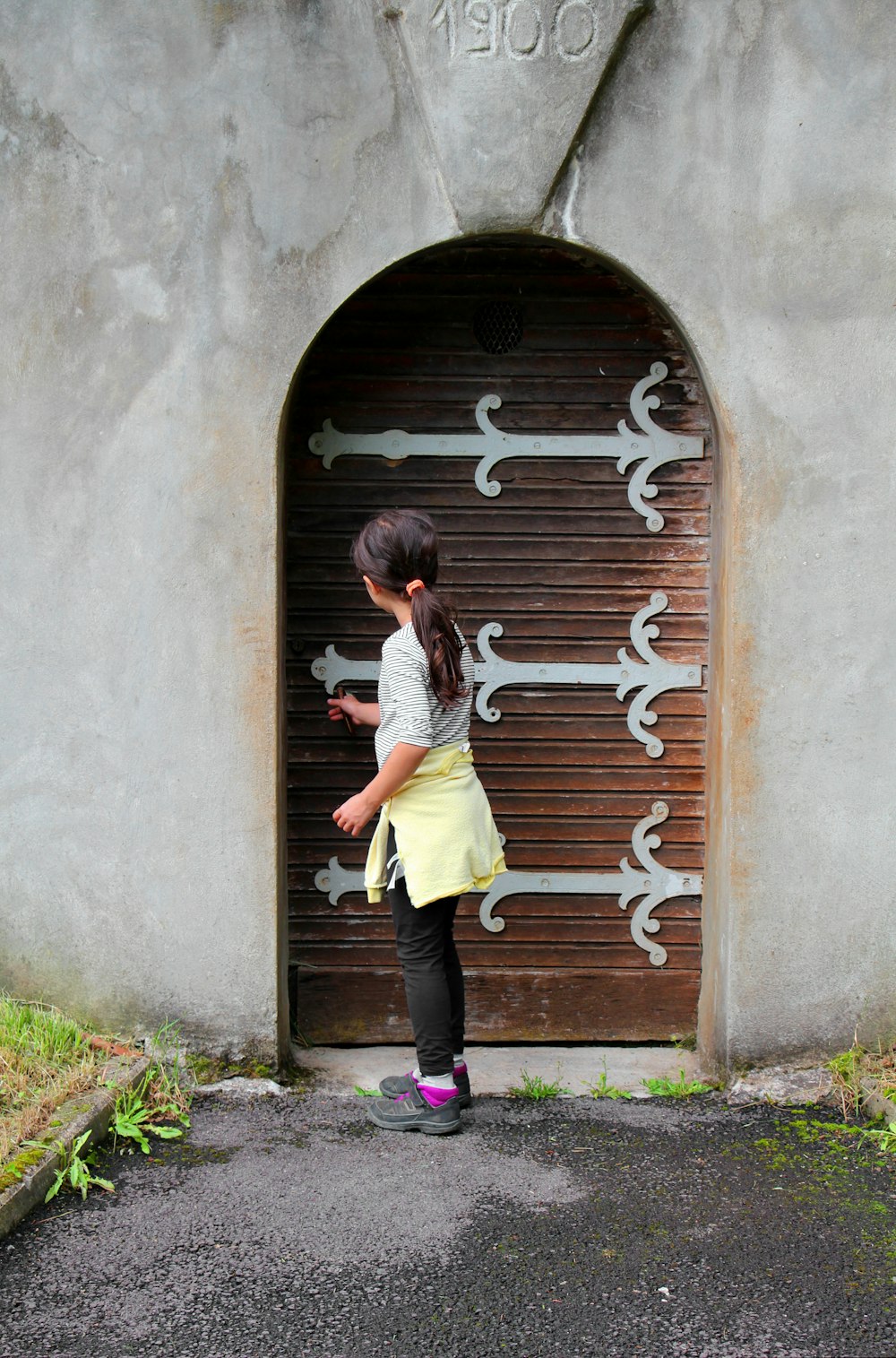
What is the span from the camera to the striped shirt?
3229 millimetres

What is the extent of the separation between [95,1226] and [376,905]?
1468 mm

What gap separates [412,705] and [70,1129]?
1.48m

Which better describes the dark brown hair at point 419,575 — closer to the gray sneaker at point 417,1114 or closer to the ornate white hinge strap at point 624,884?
the ornate white hinge strap at point 624,884

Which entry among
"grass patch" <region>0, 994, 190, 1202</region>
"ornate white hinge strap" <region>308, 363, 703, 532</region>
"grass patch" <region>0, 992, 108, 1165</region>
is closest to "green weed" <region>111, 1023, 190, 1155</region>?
"grass patch" <region>0, 994, 190, 1202</region>

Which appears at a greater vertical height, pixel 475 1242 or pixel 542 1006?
pixel 542 1006

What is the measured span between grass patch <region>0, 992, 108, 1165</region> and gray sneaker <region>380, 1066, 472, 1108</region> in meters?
0.87

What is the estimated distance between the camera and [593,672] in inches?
159

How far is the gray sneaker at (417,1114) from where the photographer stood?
3420 mm

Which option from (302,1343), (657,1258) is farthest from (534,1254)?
(302,1343)

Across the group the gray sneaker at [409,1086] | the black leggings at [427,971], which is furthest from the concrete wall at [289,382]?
the black leggings at [427,971]

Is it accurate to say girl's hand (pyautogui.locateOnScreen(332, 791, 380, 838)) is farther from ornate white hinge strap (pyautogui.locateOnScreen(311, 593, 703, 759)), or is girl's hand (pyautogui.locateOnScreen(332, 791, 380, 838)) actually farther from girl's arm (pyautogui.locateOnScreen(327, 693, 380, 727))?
ornate white hinge strap (pyautogui.locateOnScreen(311, 593, 703, 759))

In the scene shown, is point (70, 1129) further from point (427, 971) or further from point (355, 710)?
point (355, 710)

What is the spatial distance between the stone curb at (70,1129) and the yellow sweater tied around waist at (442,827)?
105cm

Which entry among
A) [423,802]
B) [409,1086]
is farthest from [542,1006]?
[423,802]
